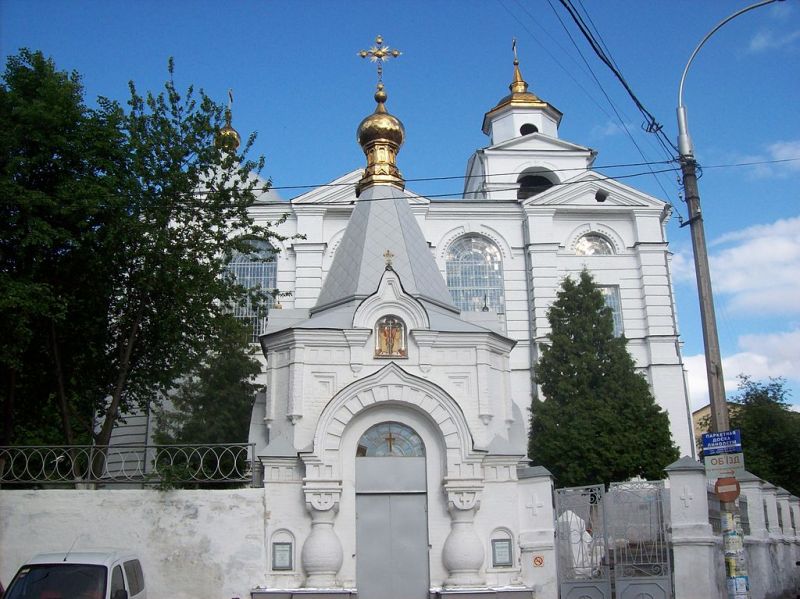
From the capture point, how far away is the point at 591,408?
70.7ft

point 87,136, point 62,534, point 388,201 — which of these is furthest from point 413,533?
point 87,136

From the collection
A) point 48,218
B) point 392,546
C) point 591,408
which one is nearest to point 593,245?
point 591,408

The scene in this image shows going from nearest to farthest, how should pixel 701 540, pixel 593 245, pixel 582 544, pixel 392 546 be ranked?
pixel 701 540
pixel 392 546
pixel 582 544
pixel 593 245

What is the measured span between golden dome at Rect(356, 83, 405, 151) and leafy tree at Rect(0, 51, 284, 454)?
2446 mm

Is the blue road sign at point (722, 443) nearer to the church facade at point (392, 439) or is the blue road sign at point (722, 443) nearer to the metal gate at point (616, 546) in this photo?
the metal gate at point (616, 546)

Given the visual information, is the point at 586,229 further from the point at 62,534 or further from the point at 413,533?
the point at 62,534

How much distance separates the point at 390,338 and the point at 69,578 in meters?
6.17

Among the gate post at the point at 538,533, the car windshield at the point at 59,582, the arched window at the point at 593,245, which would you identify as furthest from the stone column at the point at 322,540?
the arched window at the point at 593,245

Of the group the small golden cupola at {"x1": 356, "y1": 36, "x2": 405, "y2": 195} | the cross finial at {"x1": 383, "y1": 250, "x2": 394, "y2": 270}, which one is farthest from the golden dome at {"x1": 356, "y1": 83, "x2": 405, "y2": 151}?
the cross finial at {"x1": 383, "y1": 250, "x2": 394, "y2": 270}

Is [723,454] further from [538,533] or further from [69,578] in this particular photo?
[69,578]

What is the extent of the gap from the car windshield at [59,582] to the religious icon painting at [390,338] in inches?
224

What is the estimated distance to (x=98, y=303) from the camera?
15367 mm

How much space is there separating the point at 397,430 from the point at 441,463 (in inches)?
33.4

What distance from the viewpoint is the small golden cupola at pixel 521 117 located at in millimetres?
33125
